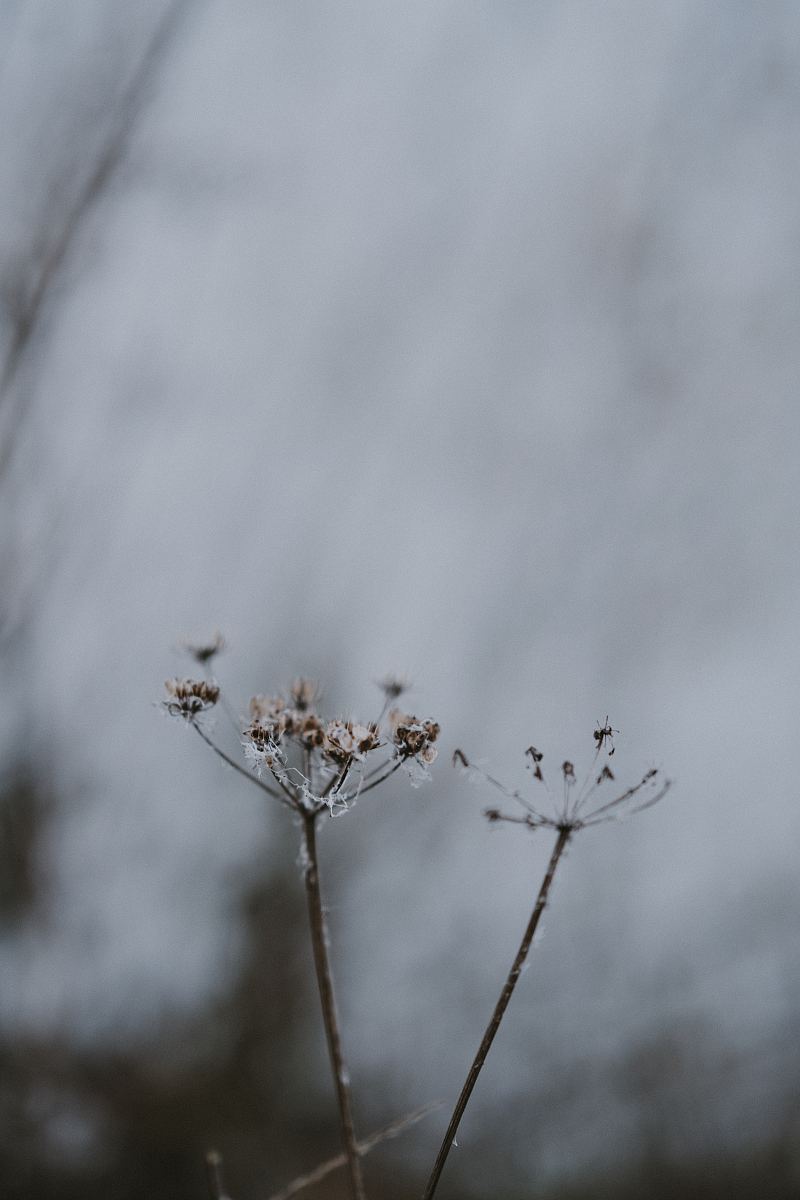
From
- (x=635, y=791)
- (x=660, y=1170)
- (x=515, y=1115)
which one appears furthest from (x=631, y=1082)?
(x=635, y=791)

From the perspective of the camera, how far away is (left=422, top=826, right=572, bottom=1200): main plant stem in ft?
1.94

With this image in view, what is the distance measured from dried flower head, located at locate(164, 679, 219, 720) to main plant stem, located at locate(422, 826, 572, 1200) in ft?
1.65

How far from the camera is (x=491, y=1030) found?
1.99 ft

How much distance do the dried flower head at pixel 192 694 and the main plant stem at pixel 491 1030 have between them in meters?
0.50

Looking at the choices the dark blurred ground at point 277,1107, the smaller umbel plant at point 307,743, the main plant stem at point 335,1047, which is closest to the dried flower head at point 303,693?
the smaller umbel plant at point 307,743

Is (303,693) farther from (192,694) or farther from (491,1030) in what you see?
(491,1030)

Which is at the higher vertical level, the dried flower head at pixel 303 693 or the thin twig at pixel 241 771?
the dried flower head at pixel 303 693

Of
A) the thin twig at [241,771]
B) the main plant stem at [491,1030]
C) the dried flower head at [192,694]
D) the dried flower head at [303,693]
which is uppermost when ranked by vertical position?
the dried flower head at [192,694]

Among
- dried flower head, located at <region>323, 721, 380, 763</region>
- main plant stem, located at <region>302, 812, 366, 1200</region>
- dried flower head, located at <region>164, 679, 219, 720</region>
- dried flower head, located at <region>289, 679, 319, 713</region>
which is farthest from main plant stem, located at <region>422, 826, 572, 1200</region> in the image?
dried flower head, located at <region>164, 679, 219, 720</region>

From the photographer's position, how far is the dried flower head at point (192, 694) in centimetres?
94

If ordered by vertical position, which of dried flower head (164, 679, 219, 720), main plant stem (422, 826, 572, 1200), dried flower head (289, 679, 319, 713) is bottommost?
main plant stem (422, 826, 572, 1200)

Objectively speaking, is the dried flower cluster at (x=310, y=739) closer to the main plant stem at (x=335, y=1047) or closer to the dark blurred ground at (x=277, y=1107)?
the main plant stem at (x=335, y=1047)

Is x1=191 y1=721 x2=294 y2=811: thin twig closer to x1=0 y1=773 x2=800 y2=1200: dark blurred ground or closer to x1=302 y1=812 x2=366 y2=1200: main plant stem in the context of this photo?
x1=302 y1=812 x2=366 y2=1200: main plant stem

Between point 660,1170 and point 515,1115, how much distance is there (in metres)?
0.83
